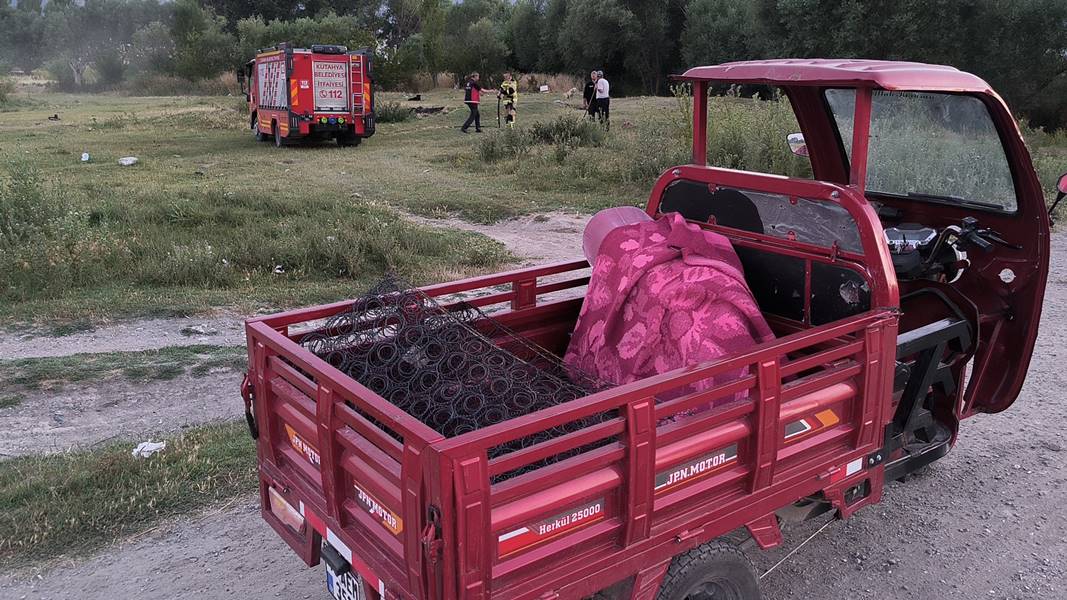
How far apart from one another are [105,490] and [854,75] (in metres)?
3.70

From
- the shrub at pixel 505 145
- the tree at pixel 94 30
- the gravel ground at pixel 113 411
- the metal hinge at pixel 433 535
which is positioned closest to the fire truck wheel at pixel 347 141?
the shrub at pixel 505 145

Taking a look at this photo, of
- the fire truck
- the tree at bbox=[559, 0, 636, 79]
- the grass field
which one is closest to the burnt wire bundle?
the grass field

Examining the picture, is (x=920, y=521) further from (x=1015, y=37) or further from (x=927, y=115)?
(x=1015, y=37)

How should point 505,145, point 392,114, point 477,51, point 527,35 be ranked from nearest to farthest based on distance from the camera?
point 505,145
point 392,114
point 477,51
point 527,35

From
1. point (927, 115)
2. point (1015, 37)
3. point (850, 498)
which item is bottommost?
point (850, 498)

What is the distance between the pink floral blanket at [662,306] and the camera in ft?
11.0

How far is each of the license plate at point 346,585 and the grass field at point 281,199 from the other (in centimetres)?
471

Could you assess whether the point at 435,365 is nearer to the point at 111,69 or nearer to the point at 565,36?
the point at 565,36

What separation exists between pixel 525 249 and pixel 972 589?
22.2 feet

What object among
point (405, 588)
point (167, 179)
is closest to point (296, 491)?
point (405, 588)

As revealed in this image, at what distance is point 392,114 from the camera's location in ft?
83.4

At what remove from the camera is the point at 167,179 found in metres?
14.5

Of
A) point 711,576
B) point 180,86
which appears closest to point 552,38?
point 180,86

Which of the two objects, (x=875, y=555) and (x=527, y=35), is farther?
(x=527, y=35)
